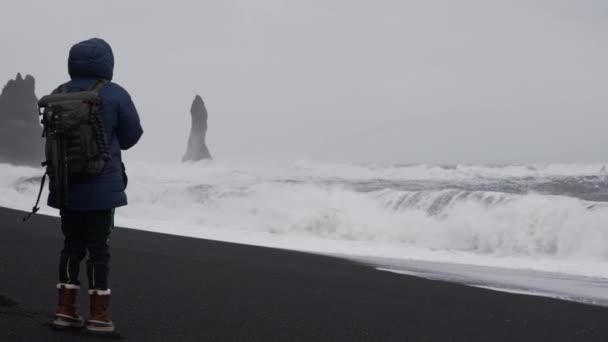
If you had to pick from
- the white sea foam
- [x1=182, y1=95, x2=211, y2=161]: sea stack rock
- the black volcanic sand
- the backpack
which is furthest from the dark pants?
[x1=182, y1=95, x2=211, y2=161]: sea stack rock

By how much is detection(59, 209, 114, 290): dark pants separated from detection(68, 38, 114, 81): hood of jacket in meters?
0.76

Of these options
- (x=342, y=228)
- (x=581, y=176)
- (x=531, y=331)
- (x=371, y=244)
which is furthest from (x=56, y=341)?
(x=581, y=176)

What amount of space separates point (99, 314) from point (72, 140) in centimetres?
96

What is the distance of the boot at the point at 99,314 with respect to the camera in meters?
3.59

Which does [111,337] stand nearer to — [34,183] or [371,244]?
[371,244]

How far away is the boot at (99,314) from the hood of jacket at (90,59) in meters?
1.20

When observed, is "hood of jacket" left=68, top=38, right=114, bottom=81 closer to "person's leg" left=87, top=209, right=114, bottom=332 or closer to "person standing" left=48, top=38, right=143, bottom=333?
"person standing" left=48, top=38, right=143, bottom=333

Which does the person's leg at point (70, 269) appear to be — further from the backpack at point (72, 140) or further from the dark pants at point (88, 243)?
the backpack at point (72, 140)

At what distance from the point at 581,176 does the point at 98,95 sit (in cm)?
3072

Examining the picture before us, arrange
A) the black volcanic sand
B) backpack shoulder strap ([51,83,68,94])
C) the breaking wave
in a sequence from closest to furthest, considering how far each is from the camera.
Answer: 1. backpack shoulder strap ([51,83,68,94])
2. the black volcanic sand
3. the breaking wave

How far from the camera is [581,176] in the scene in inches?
1216

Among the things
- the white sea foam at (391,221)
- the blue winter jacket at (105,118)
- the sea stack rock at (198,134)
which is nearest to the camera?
the blue winter jacket at (105,118)

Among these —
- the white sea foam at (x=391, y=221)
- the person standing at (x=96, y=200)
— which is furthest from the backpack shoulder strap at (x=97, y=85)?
the white sea foam at (x=391, y=221)

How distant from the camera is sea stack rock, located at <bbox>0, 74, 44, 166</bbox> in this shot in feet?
239
